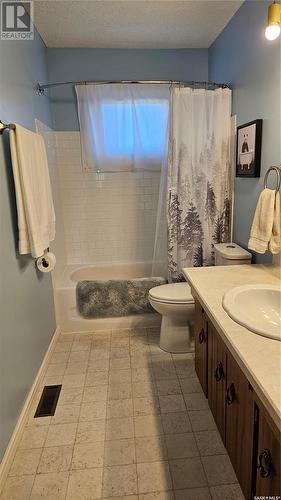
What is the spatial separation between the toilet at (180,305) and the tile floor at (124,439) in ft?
0.37

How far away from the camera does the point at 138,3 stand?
2123 mm

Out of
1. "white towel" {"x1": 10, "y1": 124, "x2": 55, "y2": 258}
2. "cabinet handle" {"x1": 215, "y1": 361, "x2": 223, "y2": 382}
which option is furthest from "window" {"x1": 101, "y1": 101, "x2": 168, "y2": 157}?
"cabinet handle" {"x1": 215, "y1": 361, "x2": 223, "y2": 382}

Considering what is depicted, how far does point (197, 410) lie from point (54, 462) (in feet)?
2.77

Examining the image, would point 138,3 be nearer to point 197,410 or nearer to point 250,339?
point 250,339

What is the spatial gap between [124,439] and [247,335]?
102 centimetres

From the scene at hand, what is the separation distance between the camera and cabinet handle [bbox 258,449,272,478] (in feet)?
3.11

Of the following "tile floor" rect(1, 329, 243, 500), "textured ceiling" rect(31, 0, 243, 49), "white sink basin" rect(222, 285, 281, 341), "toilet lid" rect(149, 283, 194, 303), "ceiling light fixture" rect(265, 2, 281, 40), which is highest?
"textured ceiling" rect(31, 0, 243, 49)

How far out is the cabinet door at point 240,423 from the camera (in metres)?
1.11

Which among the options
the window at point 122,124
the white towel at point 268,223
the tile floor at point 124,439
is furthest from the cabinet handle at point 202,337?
the window at point 122,124

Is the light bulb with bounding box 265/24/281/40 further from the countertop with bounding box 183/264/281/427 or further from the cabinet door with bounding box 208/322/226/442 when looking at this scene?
the cabinet door with bounding box 208/322/226/442

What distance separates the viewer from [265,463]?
0.97 meters

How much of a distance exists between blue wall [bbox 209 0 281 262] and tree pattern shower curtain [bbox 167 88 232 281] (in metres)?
0.13

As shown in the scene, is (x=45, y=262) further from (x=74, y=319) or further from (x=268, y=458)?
(x=268, y=458)

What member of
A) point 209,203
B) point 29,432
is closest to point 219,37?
point 209,203
